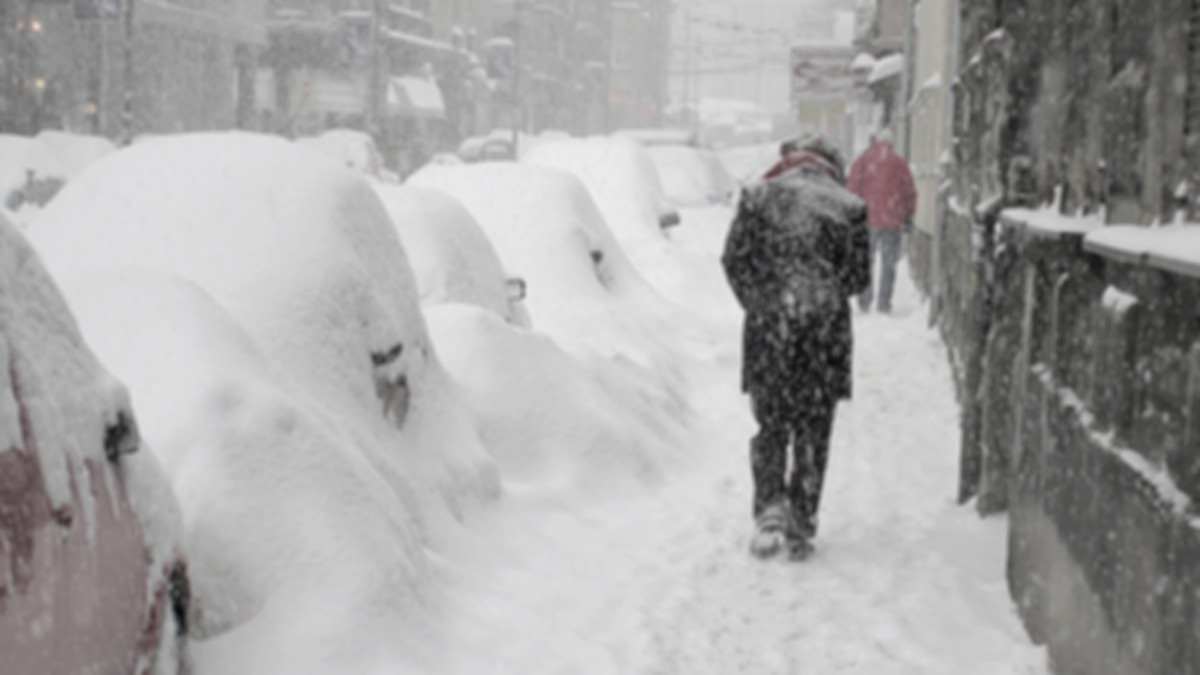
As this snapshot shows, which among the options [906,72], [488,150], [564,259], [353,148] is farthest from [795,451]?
[488,150]

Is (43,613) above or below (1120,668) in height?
above

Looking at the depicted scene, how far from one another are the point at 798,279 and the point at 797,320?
17 cm

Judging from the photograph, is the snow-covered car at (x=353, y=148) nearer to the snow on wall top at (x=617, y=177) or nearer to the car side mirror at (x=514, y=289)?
the snow on wall top at (x=617, y=177)

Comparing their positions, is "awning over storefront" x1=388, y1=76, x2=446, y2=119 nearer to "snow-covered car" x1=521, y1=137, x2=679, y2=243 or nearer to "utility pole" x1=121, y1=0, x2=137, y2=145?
"utility pole" x1=121, y1=0, x2=137, y2=145

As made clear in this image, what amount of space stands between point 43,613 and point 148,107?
42137 millimetres

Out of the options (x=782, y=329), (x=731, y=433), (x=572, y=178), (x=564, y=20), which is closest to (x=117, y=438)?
(x=782, y=329)

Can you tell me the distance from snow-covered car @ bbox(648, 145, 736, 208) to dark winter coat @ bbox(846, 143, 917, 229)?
994 centimetres

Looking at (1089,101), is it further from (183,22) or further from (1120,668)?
(183,22)

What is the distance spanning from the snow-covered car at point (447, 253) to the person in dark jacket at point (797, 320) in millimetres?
2363

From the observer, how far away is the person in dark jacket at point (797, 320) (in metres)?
6.11

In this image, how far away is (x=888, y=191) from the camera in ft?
47.7

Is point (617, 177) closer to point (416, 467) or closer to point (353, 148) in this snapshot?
point (416, 467)

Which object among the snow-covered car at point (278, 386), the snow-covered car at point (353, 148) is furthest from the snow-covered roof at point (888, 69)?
the snow-covered car at point (278, 386)

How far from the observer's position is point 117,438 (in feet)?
10.2
